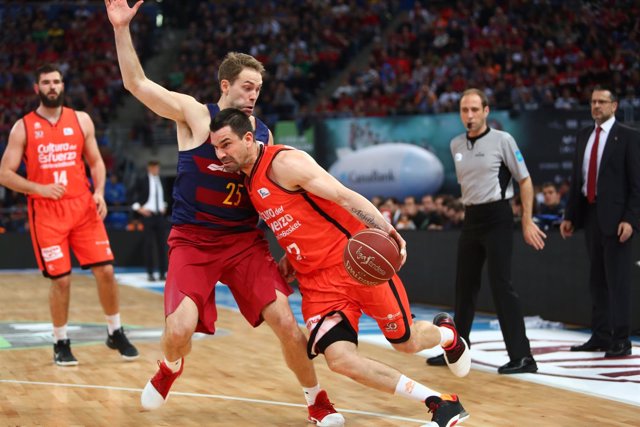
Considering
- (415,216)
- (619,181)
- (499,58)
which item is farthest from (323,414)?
(499,58)

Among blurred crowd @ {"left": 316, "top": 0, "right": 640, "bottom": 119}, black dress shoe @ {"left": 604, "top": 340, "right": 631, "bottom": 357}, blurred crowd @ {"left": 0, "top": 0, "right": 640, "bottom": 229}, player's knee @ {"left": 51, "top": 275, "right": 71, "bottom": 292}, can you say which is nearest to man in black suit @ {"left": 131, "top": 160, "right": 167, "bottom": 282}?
blurred crowd @ {"left": 0, "top": 0, "right": 640, "bottom": 229}

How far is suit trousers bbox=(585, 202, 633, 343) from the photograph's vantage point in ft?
23.0

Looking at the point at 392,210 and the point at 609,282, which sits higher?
the point at 609,282

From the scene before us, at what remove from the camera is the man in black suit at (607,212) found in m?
7.02

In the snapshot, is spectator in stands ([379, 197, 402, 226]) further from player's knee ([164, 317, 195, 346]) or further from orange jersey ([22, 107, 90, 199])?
player's knee ([164, 317, 195, 346])

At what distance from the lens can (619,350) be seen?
6980 mm

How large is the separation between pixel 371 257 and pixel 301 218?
510mm

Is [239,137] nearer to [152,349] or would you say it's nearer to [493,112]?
[152,349]

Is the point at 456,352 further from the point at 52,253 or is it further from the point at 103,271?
the point at 52,253

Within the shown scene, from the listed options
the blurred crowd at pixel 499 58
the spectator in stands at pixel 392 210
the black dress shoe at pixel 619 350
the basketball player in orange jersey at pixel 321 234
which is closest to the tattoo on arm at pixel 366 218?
the basketball player in orange jersey at pixel 321 234

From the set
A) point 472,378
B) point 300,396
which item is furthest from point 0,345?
point 472,378

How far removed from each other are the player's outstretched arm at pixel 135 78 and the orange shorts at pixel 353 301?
1150mm

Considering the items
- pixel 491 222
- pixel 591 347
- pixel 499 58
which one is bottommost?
pixel 591 347

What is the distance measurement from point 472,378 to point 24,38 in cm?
2144
